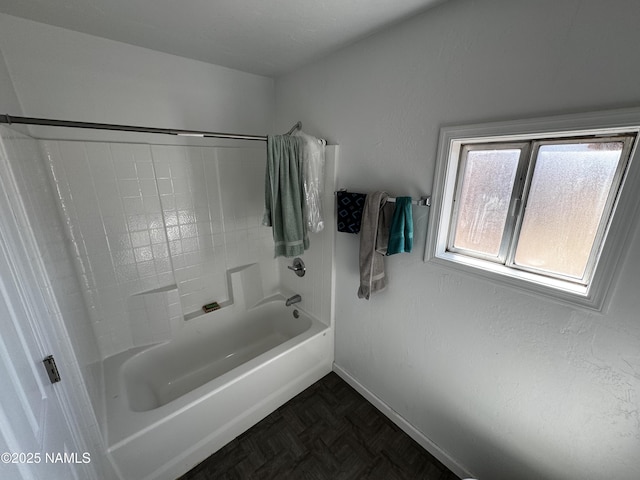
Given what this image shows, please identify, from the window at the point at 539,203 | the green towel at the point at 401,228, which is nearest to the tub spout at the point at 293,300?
the green towel at the point at 401,228

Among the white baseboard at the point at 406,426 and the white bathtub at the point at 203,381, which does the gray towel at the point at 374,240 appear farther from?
the white baseboard at the point at 406,426

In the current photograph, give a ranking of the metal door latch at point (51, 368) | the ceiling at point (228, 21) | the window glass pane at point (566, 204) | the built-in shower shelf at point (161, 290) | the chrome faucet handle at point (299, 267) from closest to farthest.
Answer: the metal door latch at point (51, 368)
the window glass pane at point (566, 204)
the ceiling at point (228, 21)
the built-in shower shelf at point (161, 290)
the chrome faucet handle at point (299, 267)

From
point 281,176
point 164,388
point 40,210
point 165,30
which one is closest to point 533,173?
point 281,176

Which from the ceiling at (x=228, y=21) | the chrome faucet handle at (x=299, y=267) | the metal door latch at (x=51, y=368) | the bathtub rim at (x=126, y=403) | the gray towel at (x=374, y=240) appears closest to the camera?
the metal door latch at (x=51, y=368)

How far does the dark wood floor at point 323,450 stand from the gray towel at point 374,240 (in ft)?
3.05

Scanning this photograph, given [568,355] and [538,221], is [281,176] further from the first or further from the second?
[568,355]

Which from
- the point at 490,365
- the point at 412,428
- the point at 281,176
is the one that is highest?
the point at 281,176

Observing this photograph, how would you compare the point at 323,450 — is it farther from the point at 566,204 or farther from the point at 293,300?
the point at 566,204

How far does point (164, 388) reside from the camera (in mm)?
1839

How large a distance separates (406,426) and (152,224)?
2.14 meters

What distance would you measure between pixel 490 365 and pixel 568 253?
1.97 feet

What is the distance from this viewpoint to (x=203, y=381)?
Result: 1942 millimetres

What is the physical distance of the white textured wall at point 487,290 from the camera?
837 millimetres

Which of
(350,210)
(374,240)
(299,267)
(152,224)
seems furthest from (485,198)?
(152,224)
